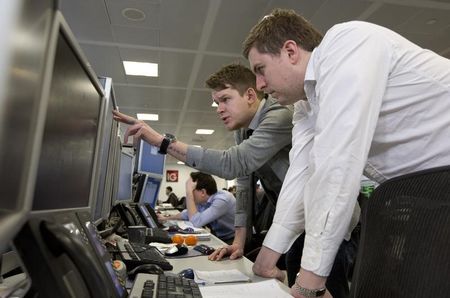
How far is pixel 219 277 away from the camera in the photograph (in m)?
0.99

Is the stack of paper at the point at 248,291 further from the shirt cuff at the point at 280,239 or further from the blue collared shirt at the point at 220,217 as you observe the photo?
the blue collared shirt at the point at 220,217

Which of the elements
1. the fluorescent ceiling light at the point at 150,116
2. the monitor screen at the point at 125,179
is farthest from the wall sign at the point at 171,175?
the monitor screen at the point at 125,179

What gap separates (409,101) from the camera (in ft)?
2.55

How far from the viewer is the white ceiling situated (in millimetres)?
3104

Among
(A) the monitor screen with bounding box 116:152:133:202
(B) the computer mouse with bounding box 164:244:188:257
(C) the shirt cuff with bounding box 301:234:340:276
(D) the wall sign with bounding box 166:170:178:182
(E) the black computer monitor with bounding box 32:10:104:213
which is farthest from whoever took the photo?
(D) the wall sign with bounding box 166:170:178:182

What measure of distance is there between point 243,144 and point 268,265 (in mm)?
479

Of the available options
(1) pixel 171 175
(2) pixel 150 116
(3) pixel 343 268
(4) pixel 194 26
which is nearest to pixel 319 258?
(3) pixel 343 268

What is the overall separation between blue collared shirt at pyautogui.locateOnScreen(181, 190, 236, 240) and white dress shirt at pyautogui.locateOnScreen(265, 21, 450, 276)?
6.27 ft

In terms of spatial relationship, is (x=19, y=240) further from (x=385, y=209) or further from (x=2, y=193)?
(x=385, y=209)

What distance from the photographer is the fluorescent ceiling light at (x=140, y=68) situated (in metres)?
4.48

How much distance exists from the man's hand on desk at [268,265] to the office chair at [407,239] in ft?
1.19

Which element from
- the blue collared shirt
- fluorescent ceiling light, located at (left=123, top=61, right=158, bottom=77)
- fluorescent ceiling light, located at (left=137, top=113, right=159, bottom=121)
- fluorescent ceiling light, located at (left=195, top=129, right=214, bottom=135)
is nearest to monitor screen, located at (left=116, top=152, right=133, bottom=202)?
the blue collared shirt

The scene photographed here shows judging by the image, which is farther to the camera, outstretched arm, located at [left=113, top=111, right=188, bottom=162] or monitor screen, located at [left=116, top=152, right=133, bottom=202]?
monitor screen, located at [left=116, top=152, right=133, bottom=202]

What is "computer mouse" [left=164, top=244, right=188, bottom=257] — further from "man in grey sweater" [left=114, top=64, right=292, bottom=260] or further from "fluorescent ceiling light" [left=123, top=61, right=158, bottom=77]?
"fluorescent ceiling light" [left=123, top=61, right=158, bottom=77]
